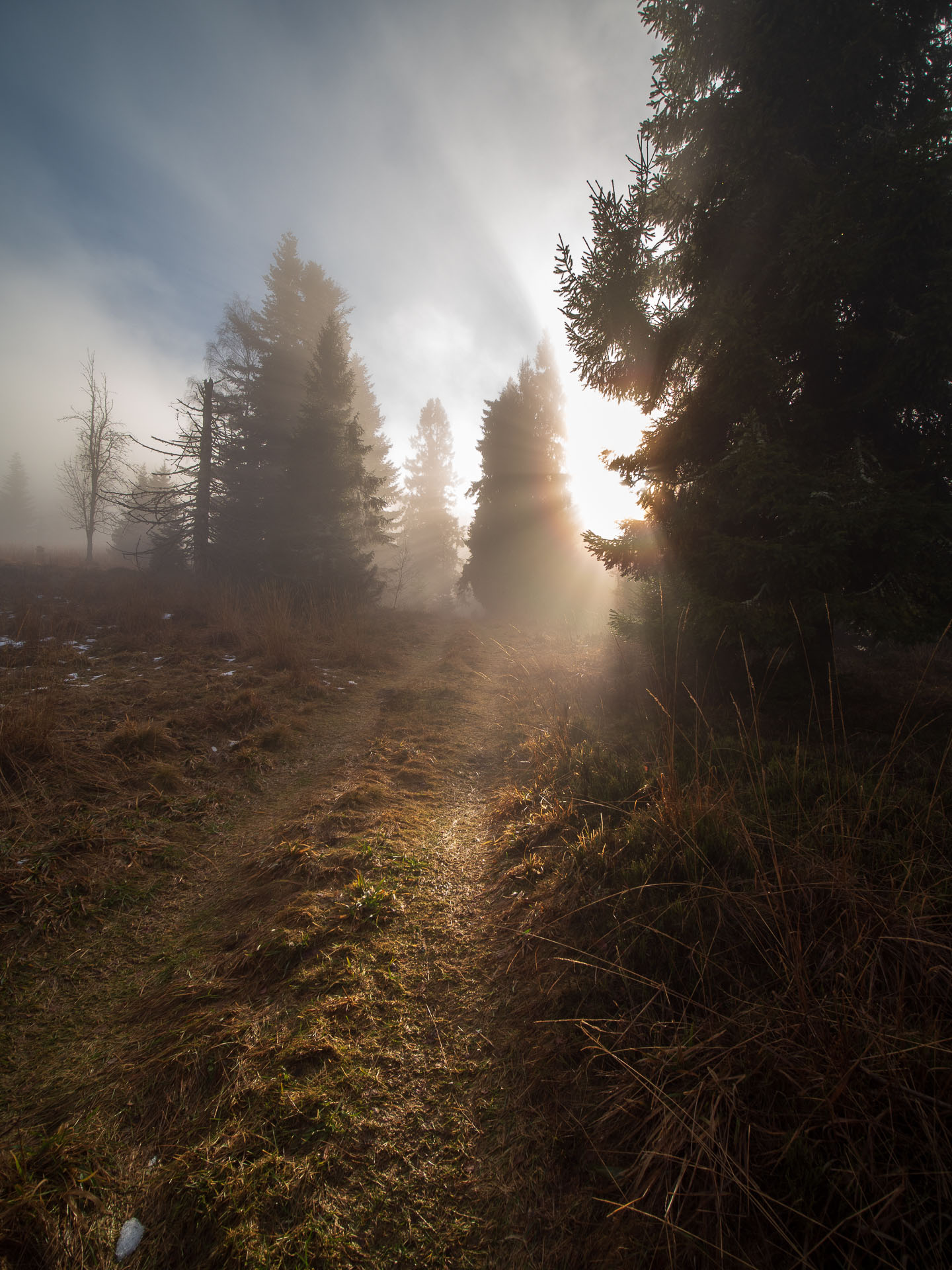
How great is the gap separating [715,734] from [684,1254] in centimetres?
370

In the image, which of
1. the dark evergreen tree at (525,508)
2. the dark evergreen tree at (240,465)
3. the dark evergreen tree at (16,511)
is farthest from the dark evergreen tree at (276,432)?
the dark evergreen tree at (16,511)

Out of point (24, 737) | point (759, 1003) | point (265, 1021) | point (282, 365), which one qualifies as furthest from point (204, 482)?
point (759, 1003)

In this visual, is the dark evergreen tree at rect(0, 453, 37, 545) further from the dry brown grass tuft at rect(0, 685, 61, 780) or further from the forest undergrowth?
the forest undergrowth

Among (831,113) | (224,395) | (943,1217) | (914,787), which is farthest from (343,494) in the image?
(943,1217)

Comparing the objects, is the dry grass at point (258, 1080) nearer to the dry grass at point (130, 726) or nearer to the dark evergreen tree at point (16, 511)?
the dry grass at point (130, 726)

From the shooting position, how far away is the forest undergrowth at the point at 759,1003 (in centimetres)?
131

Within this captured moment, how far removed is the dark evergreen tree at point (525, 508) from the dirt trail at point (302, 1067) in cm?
1594

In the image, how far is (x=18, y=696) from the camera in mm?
5164

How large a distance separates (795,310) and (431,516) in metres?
30.7

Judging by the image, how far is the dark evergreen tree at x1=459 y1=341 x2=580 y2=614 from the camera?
18734mm

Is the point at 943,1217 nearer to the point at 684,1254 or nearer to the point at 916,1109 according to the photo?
the point at 916,1109

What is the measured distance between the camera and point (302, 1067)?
1.98 meters

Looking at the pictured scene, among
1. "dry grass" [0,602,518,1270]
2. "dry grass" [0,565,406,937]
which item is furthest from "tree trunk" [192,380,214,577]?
"dry grass" [0,602,518,1270]

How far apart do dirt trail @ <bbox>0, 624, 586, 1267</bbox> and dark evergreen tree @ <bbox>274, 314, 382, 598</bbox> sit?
12675 mm
